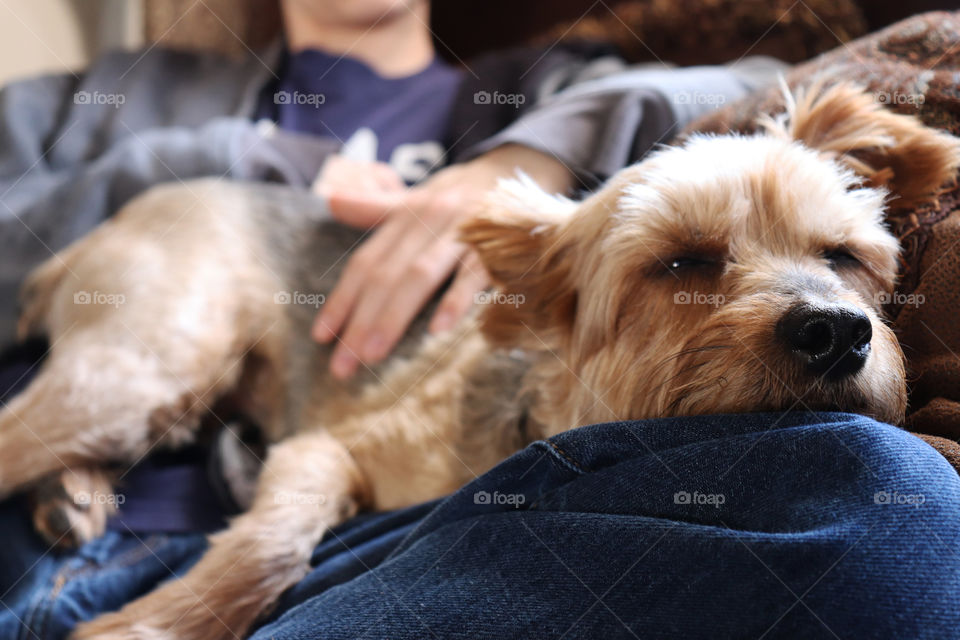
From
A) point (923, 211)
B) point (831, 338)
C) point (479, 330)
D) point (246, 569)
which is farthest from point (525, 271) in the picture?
point (246, 569)

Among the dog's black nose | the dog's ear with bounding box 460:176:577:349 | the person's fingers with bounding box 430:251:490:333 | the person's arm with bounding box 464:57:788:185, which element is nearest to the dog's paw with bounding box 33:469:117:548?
the person's fingers with bounding box 430:251:490:333

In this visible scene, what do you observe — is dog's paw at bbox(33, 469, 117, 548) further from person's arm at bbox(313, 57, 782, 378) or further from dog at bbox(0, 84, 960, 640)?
person's arm at bbox(313, 57, 782, 378)

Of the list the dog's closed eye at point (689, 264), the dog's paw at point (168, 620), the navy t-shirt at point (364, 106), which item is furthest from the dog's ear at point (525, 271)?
the navy t-shirt at point (364, 106)

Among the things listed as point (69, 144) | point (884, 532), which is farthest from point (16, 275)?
point (884, 532)

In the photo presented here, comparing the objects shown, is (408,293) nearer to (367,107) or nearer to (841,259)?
(841,259)

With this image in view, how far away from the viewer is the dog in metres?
1.09

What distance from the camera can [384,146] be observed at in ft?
8.58

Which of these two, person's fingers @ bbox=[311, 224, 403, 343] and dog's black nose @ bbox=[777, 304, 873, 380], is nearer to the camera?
dog's black nose @ bbox=[777, 304, 873, 380]

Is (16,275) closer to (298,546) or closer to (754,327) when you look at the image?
(298,546)

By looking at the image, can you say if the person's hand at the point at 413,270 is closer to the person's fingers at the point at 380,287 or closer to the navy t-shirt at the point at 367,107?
the person's fingers at the point at 380,287

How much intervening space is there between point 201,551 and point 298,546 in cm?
34

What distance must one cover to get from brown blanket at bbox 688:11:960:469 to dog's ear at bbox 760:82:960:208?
23 mm

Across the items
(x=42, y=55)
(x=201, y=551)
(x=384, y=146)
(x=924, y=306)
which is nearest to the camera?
(x=924, y=306)

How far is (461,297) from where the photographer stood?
1842 mm
